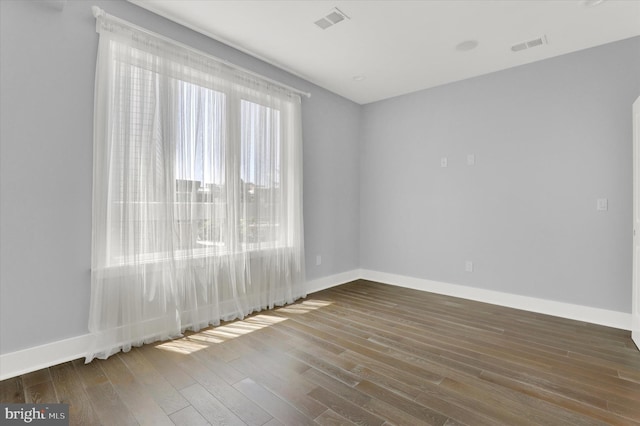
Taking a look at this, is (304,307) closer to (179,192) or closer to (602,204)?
(179,192)

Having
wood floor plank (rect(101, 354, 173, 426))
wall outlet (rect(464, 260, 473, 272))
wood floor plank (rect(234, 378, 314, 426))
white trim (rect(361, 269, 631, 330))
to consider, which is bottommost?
wood floor plank (rect(234, 378, 314, 426))

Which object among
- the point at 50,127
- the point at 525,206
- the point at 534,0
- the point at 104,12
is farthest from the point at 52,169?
the point at 525,206

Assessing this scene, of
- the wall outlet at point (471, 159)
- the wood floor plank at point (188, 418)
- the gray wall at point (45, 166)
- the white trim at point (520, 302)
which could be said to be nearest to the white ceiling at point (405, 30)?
the gray wall at point (45, 166)

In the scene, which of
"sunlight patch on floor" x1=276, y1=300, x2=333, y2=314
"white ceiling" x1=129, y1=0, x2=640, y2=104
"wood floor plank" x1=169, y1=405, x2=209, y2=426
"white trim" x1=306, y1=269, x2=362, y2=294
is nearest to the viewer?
"wood floor plank" x1=169, y1=405, x2=209, y2=426

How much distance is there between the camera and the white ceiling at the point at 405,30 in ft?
8.88

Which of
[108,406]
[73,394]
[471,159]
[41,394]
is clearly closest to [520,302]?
[471,159]

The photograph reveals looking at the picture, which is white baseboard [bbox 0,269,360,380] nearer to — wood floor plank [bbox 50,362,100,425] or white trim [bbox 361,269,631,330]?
wood floor plank [bbox 50,362,100,425]

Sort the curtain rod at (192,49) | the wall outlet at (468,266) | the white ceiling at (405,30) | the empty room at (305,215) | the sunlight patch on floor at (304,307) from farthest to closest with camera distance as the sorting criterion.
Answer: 1. the wall outlet at (468,266)
2. the sunlight patch on floor at (304,307)
3. the white ceiling at (405,30)
4. the curtain rod at (192,49)
5. the empty room at (305,215)

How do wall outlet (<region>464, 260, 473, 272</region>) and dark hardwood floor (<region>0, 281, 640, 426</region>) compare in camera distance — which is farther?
wall outlet (<region>464, 260, 473, 272</region>)

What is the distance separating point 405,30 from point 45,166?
332 cm

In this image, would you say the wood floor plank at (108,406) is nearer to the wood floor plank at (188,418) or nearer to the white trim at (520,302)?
the wood floor plank at (188,418)

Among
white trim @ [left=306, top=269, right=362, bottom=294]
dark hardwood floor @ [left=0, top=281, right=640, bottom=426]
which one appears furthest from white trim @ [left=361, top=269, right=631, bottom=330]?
white trim @ [left=306, top=269, right=362, bottom=294]

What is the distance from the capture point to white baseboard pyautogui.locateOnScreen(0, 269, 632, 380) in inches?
86.5

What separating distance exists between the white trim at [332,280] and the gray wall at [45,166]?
2687 mm
